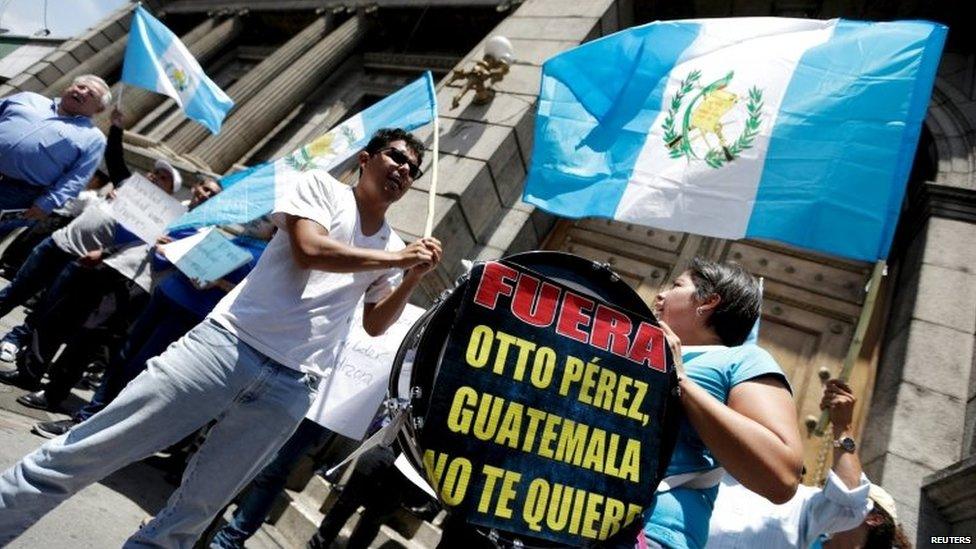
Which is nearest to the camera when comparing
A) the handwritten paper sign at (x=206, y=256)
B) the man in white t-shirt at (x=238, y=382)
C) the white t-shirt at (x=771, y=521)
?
the man in white t-shirt at (x=238, y=382)

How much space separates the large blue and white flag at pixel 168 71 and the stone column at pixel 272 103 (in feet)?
15.4

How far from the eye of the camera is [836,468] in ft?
7.38

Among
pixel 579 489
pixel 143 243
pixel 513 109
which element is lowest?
pixel 579 489

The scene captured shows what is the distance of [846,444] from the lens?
2.13 meters

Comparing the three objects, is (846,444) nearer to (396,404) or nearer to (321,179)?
(396,404)

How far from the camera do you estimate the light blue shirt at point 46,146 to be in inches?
172

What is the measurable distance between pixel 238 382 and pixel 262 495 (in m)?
1.38

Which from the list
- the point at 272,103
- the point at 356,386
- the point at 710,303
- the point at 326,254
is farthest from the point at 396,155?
the point at 272,103

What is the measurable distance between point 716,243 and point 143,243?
5944 millimetres

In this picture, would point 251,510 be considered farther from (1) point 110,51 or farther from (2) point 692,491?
(1) point 110,51

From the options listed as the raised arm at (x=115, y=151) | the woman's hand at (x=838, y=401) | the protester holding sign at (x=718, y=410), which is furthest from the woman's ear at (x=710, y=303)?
the raised arm at (x=115, y=151)

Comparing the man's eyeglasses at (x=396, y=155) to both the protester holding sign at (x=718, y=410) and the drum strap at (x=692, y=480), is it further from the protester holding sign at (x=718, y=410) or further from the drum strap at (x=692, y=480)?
the drum strap at (x=692, y=480)

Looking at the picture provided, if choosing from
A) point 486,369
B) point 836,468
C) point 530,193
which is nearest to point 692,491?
point 486,369

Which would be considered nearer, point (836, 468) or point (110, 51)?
point (836, 468)
